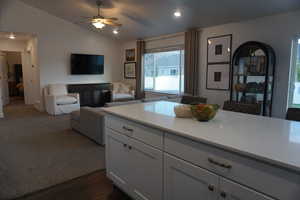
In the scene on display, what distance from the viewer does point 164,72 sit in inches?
275

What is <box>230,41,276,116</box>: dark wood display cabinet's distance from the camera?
398cm

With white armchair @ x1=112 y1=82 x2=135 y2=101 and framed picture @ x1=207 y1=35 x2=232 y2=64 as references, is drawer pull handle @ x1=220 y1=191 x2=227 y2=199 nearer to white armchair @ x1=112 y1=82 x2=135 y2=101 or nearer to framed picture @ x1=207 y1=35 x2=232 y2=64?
framed picture @ x1=207 y1=35 x2=232 y2=64

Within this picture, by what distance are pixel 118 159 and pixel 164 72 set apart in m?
5.18

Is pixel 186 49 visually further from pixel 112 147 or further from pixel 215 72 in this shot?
pixel 112 147

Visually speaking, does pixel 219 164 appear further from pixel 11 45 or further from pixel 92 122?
pixel 11 45

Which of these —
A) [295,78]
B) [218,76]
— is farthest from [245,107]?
[218,76]

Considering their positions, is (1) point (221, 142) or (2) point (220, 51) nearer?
(1) point (221, 142)

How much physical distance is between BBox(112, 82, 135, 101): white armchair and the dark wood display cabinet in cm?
387

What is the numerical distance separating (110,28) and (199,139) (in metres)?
6.46

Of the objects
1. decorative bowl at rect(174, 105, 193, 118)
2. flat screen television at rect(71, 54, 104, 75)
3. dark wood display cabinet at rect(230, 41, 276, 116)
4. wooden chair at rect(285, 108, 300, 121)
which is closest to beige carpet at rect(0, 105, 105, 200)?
decorative bowl at rect(174, 105, 193, 118)

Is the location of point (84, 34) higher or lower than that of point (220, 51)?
higher

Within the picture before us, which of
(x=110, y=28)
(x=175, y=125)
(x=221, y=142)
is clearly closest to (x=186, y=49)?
(x=110, y=28)

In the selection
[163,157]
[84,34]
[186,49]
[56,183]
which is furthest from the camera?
[84,34]

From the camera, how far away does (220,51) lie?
5082 mm
